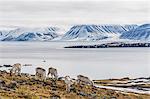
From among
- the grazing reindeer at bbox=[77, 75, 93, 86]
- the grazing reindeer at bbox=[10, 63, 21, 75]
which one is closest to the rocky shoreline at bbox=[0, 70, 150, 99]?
the grazing reindeer at bbox=[77, 75, 93, 86]

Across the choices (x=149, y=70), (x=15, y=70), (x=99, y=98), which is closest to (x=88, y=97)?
(x=99, y=98)

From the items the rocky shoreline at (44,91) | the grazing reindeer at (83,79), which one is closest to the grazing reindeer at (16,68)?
the rocky shoreline at (44,91)

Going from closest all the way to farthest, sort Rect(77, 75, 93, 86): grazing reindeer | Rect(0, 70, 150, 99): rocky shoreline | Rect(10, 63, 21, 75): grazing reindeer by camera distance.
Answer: Rect(0, 70, 150, 99): rocky shoreline < Rect(77, 75, 93, 86): grazing reindeer < Rect(10, 63, 21, 75): grazing reindeer

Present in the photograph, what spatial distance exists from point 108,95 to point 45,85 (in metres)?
5.12

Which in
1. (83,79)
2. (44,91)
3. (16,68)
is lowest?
(44,91)

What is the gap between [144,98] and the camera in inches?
1399

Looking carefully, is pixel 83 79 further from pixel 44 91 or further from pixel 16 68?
pixel 44 91

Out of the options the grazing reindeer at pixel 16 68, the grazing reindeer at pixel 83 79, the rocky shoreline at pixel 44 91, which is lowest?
the rocky shoreline at pixel 44 91

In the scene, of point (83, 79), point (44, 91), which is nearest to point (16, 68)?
point (83, 79)

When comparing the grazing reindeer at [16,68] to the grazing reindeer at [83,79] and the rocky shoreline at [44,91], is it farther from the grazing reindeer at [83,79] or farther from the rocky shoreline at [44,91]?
the grazing reindeer at [83,79]

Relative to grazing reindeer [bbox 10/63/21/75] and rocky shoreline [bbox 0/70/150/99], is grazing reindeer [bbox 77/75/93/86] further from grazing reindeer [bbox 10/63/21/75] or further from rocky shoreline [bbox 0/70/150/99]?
grazing reindeer [bbox 10/63/21/75]

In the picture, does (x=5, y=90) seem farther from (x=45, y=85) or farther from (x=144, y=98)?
(x=144, y=98)

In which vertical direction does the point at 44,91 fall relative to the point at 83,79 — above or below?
below

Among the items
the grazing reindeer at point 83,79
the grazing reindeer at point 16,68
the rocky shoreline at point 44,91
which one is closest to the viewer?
the rocky shoreline at point 44,91
